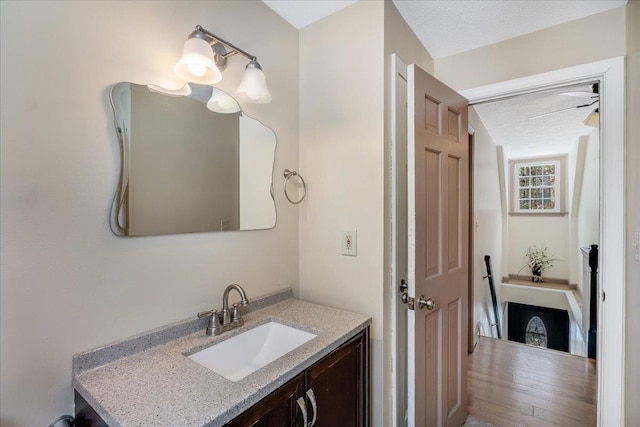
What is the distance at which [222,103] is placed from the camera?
127cm

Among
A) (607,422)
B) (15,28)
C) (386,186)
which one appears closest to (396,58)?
(386,186)

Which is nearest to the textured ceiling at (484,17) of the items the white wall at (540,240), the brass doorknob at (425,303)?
the brass doorknob at (425,303)

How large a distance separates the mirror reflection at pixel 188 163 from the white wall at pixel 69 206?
1.8 inches

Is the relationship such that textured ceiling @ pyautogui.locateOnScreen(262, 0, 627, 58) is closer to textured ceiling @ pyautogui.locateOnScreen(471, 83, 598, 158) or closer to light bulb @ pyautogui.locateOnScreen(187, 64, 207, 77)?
textured ceiling @ pyautogui.locateOnScreen(471, 83, 598, 158)


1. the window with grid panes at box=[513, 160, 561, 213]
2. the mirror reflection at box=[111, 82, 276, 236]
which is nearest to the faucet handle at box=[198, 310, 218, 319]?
the mirror reflection at box=[111, 82, 276, 236]

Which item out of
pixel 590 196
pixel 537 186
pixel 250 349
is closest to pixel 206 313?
pixel 250 349

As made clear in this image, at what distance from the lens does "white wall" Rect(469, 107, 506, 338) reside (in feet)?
9.80

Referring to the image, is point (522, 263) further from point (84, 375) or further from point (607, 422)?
point (84, 375)

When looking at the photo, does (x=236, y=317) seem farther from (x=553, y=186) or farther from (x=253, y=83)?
(x=553, y=186)

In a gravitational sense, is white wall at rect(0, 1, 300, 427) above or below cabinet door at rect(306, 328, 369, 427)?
above

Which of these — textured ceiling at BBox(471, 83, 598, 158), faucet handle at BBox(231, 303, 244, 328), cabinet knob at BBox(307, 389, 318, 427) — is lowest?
cabinet knob at BBox(307, 389, 318, 427)

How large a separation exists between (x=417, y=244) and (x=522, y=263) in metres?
4.82

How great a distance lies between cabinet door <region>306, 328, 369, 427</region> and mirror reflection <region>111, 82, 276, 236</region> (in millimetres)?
694

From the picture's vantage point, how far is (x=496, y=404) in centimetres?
209
